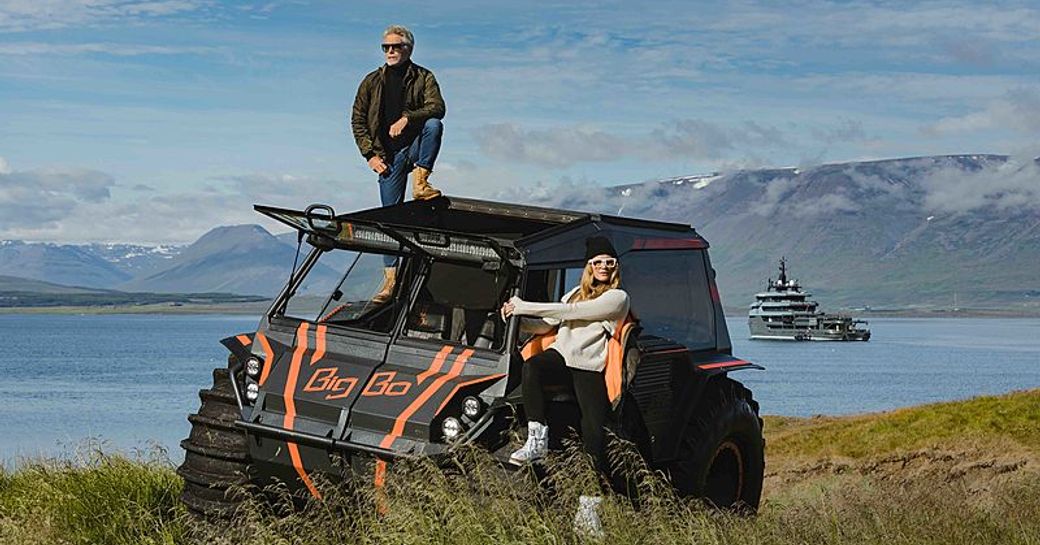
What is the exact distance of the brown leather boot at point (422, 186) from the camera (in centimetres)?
1233

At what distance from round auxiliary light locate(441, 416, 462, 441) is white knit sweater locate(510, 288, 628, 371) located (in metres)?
0.83

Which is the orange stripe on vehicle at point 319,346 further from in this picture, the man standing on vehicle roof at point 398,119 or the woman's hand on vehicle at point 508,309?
the man standing on vehicle roof at point 398,119

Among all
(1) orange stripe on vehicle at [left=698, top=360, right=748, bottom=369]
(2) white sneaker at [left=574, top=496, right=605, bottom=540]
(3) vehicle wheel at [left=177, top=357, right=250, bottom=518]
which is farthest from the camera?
(1) orange stripe on vehicle at [left=698, top=360, right=748, bottom=369]

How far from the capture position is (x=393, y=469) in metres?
9.38

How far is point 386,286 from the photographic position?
11.5 metres

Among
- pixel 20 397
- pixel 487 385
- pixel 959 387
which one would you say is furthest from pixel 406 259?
pixel 959 387

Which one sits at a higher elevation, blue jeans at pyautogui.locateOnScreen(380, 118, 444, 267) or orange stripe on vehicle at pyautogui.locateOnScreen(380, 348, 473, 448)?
blue jeans at pyautogui.locateOnScreen(380, 118, 444, 267)

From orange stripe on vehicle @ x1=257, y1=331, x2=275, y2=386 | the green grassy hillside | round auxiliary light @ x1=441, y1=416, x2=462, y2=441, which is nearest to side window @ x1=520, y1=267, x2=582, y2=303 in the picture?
round auxiliary light @ x1=441, y1=416, x2=462, y2=441

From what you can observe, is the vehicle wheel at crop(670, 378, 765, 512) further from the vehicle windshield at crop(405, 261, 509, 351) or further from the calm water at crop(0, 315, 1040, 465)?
the calm water at crop(0, 315, 1040, 465)

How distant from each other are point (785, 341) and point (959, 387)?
67.9m

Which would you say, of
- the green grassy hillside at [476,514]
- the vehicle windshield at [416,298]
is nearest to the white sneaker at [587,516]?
the green grassy hillside at [476,514]

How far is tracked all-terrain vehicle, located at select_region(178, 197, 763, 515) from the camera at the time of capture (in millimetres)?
9609

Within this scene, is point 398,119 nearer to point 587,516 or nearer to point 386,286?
point 386,286

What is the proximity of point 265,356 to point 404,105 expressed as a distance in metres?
3.41
